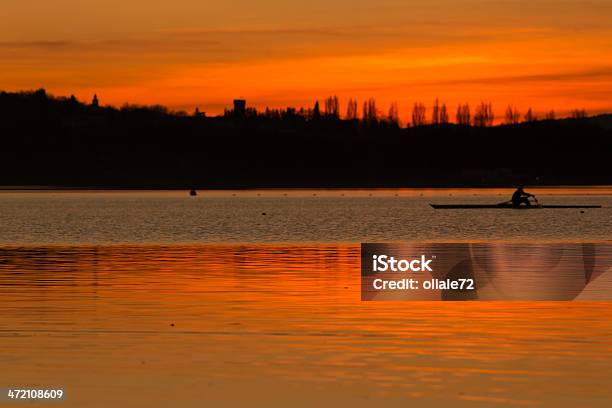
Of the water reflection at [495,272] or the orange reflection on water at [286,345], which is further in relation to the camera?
the water reflection at [495,272]

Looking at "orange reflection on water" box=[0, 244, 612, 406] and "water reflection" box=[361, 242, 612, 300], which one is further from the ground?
"water reflection" box=[361, 242, 612, 300]

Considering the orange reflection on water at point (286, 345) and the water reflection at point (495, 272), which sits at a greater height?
the water reflection at point (495, 272)

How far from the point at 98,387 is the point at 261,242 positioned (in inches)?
2267

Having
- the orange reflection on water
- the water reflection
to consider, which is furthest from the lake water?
the water reflection

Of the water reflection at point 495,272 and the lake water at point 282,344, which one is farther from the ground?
the water reflection at point 495,272

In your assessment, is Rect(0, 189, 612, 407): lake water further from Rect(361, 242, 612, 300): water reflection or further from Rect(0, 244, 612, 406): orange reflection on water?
Rect(361, 242, 612, 300): water reflection

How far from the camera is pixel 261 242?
79688 mm

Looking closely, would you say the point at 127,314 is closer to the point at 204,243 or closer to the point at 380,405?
the point at 380,405

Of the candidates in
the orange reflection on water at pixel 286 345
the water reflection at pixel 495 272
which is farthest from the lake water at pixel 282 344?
the water reflection at pixel 495 272

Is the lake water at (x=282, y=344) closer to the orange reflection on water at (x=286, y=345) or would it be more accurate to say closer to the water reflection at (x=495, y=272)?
the orange reflection on water at (x=286, y=345)

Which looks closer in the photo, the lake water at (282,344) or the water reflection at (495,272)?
the lake water at (282,344)

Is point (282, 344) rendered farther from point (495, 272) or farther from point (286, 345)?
point (495, 272)

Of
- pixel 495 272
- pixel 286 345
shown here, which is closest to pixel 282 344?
pixel 286 345

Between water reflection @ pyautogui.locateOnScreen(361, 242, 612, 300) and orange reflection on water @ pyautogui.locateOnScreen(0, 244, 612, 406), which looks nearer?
orange reflection on water @ pyautogui.locateOnScreen(0, 244, 612, 406)
